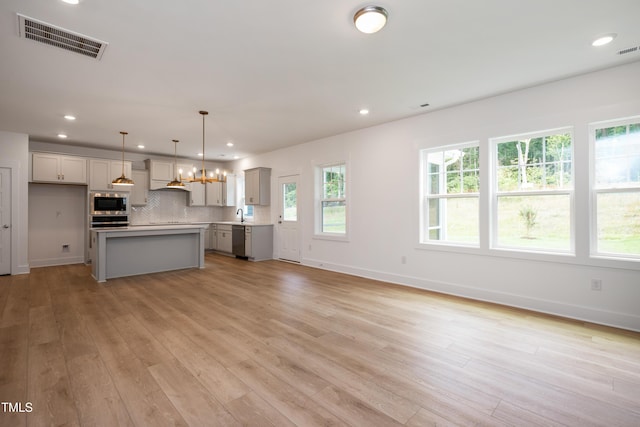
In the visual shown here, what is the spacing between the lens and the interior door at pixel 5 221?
5.62 metres

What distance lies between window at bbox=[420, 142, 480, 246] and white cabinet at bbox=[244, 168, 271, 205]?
422 cm

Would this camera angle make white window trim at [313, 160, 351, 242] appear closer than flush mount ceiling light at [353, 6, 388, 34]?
No

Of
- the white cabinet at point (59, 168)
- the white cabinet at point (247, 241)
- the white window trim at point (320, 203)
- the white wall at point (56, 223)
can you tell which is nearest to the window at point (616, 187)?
the white window trim at point (320, 203)

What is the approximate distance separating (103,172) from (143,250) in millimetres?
2639

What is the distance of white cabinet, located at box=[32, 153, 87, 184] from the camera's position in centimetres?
617

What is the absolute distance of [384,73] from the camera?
3.34 metres

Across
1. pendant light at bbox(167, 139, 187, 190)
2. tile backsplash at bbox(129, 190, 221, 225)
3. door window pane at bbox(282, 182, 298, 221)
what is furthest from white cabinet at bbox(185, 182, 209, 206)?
door window pane at bbox(282, 182, 298, 221)

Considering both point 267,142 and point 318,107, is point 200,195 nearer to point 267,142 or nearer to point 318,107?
point 267,142

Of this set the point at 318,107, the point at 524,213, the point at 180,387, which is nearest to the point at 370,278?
the point at 524,213

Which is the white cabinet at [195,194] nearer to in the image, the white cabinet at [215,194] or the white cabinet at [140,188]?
the white cabinet at [215,194]

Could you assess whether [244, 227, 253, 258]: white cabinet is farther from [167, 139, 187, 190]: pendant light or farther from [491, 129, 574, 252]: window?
[491, 129, 574, 252]: window

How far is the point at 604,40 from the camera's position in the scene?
8.86 feet

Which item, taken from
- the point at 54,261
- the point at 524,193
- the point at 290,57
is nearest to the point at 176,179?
the point at 54,261

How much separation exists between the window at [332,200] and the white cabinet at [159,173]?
167 inches
